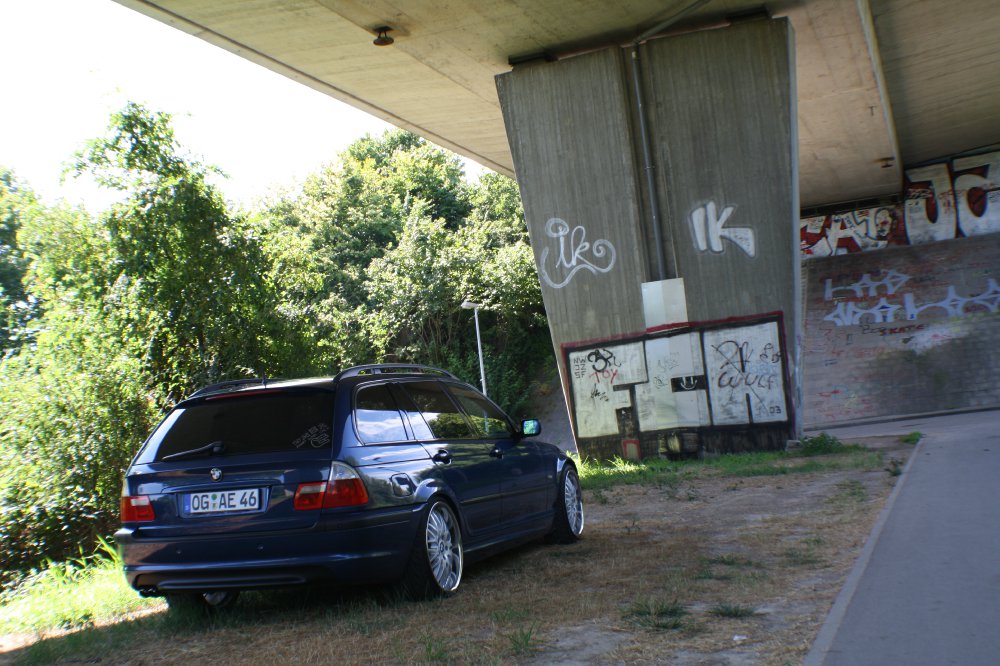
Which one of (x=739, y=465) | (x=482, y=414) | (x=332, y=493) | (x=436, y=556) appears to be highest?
(x=482, y=414)

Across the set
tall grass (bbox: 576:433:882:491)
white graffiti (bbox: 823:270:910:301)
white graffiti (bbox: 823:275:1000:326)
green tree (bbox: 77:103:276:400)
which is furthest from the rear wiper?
white graffiti (bbox: 823:270:910:301)

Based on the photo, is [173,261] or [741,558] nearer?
[741,558]

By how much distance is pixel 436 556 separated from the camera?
5.95 m

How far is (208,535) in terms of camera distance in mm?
5457

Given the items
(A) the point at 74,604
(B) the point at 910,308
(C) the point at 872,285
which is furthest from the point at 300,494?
(C) the point at 872,285

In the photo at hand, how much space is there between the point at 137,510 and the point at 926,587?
15.3ft

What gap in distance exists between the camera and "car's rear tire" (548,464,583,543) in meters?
7.98

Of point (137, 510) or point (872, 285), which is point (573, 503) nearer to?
point (137, 510)

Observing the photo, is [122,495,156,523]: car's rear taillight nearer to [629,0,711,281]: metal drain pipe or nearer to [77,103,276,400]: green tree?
[77,103,276,400]: green tree

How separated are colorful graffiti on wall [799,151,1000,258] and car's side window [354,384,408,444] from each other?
115 ft

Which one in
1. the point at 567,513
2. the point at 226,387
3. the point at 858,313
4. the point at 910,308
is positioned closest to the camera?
the point at 226,387

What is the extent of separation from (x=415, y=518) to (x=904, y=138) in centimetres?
3190

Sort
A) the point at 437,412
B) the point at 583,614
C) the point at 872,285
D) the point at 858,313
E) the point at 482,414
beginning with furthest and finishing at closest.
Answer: the point at 872,285, the point at 858,313, the point at 482,414, the point at 437,412, the point at 583,614

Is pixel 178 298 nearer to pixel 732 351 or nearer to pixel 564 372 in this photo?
pixel 564 372
